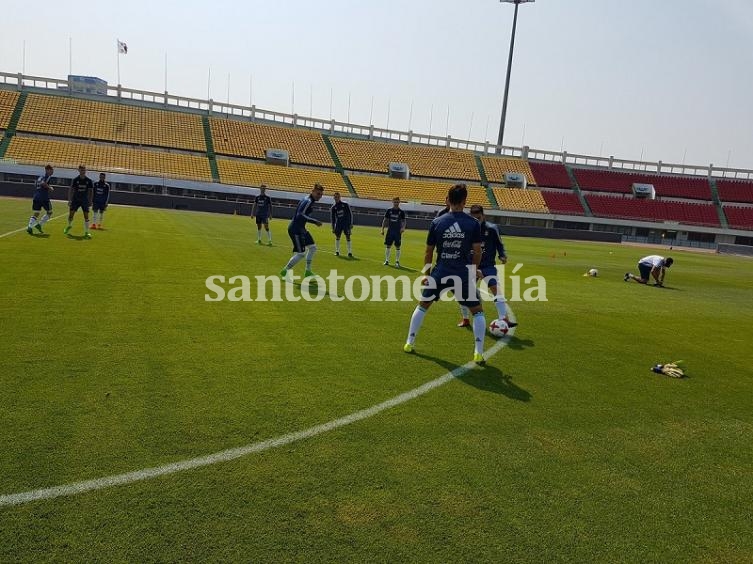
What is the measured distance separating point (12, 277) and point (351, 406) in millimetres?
7795

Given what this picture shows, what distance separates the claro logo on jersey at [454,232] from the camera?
6.45m

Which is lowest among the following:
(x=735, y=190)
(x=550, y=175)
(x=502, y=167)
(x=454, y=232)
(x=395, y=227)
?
(x=395, y=227)

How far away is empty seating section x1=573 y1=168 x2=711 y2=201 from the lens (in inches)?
2537

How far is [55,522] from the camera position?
2.98 m

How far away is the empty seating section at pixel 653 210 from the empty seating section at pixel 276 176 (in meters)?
30.3

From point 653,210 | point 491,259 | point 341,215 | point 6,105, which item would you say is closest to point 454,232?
point 491,259

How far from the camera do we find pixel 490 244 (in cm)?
923

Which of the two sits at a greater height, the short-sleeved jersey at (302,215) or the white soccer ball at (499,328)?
A: the short-sleeved jersey at (302,215)

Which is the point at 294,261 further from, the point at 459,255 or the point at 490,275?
A: the point at 459,255

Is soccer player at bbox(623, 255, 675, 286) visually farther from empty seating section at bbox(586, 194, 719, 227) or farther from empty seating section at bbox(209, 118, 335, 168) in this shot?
empty seating section at bbox(586, 194, 719, 227)

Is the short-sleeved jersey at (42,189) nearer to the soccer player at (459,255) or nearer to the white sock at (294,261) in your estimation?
the white sock at (294,261)

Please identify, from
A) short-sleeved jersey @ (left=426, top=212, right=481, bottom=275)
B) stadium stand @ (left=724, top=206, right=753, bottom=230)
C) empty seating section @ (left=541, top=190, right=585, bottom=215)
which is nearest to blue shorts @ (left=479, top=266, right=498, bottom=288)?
short-sleeved jersey @ (left=426, top=212, right=481, bottom=275)

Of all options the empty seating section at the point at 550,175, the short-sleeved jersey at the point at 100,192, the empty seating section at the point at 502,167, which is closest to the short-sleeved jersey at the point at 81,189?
the short-sleeved jersey at the point at 100,192

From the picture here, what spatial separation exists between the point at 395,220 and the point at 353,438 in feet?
41.0
